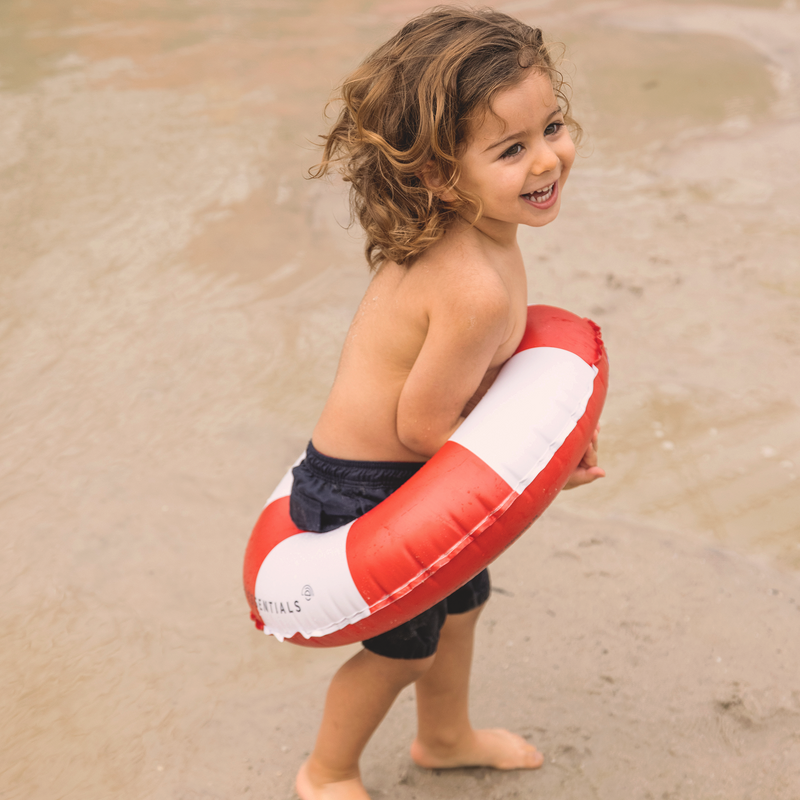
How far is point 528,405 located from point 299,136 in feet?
13.5

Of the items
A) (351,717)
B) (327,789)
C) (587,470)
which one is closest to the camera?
(587,470)

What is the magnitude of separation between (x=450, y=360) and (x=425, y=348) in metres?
0.05

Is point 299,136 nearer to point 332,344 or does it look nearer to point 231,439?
point 332,344

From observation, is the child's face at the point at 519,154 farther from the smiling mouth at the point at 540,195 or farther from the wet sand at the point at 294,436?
the wet sand at the point at 294,436

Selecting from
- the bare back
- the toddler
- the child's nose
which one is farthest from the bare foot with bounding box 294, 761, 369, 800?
the child's nose

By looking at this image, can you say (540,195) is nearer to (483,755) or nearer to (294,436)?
(483,755)

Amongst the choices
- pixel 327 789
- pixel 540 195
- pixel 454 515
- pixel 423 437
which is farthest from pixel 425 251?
pixel 327 789

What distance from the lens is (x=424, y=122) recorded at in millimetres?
1573

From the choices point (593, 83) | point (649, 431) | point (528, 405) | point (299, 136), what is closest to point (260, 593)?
point (528, 405)

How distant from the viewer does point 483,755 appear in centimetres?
219

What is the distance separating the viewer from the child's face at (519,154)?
1.59m

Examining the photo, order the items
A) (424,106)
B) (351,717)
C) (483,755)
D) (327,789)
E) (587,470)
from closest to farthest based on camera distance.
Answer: (424,106)
(587,470)
(351,717)
(327,789)
(483,755)

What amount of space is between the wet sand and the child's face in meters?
1.41

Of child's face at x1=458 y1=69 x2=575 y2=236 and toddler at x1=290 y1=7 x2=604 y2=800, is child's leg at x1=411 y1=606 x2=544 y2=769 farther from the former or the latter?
child's face at x1=458 y1=69 x2=575 y2=236
